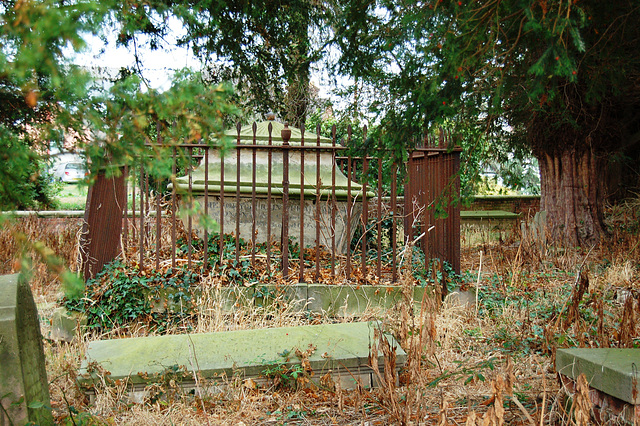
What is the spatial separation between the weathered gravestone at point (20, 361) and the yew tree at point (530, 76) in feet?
8.11

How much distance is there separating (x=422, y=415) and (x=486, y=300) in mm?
2710

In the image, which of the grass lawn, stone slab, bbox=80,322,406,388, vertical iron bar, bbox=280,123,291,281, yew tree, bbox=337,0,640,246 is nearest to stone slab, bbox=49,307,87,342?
stone slab, bbox=80,322,406,388

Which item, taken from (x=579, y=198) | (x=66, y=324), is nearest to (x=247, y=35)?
(x=66, y=324)

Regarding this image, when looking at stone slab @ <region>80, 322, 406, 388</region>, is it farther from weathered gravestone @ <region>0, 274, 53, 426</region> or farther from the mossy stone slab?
the mossy stone slab

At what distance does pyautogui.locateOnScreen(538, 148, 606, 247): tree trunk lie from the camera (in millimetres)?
7938

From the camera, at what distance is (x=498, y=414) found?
199 centimetres

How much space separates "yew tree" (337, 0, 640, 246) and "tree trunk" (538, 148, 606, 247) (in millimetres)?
16

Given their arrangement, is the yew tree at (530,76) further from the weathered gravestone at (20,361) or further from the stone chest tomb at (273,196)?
the weathered gravestone at (20,361)

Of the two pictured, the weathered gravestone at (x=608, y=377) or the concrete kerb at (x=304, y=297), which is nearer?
the weathered gravestone at (x=608, y=377)

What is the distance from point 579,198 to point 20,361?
798cm

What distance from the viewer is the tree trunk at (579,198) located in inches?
313

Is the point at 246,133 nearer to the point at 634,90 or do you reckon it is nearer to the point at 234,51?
the point at 234,51

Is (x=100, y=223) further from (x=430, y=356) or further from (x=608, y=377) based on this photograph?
(x=608, y=377)

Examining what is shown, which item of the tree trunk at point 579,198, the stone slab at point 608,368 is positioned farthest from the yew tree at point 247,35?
the tree trunk at point 579,198
